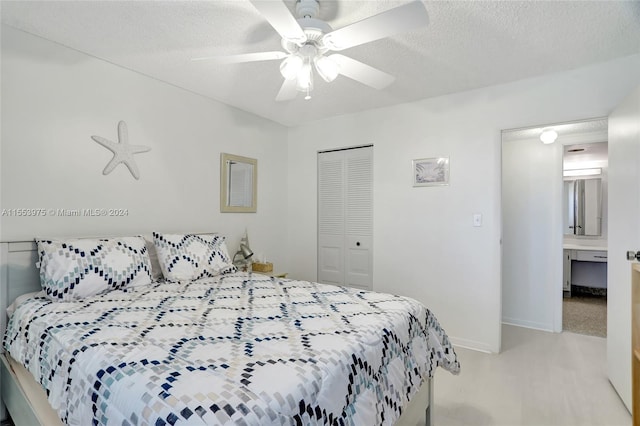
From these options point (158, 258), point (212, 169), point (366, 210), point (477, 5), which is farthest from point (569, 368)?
point (212, 169)

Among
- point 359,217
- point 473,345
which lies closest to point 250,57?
point 359,217

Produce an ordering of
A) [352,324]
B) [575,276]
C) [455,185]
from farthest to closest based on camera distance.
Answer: [575,276] < [455,185] < [352,324]

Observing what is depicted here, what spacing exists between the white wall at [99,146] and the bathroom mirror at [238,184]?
7cm

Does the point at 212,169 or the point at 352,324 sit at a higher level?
the point at 212,169

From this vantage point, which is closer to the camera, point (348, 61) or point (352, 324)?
point (352, 324)

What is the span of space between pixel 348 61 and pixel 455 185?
175 centimetres

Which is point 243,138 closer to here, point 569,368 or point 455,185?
point 455,185

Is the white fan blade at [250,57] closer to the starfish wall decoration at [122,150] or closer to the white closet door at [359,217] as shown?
the starfish wall decoration at [122,150]

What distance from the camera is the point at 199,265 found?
2.49 metres

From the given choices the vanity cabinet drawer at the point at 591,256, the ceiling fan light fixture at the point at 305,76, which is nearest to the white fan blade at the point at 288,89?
the ceiling fan light fixture at the point at 305,76

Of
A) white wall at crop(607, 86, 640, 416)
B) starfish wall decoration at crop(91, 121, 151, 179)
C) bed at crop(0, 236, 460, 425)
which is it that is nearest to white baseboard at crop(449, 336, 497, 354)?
white wall at crop(607, 86, 640, 416)

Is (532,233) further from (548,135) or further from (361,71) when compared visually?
(361,71)

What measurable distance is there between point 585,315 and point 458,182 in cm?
260

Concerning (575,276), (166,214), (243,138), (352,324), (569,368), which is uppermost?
(243,138)
